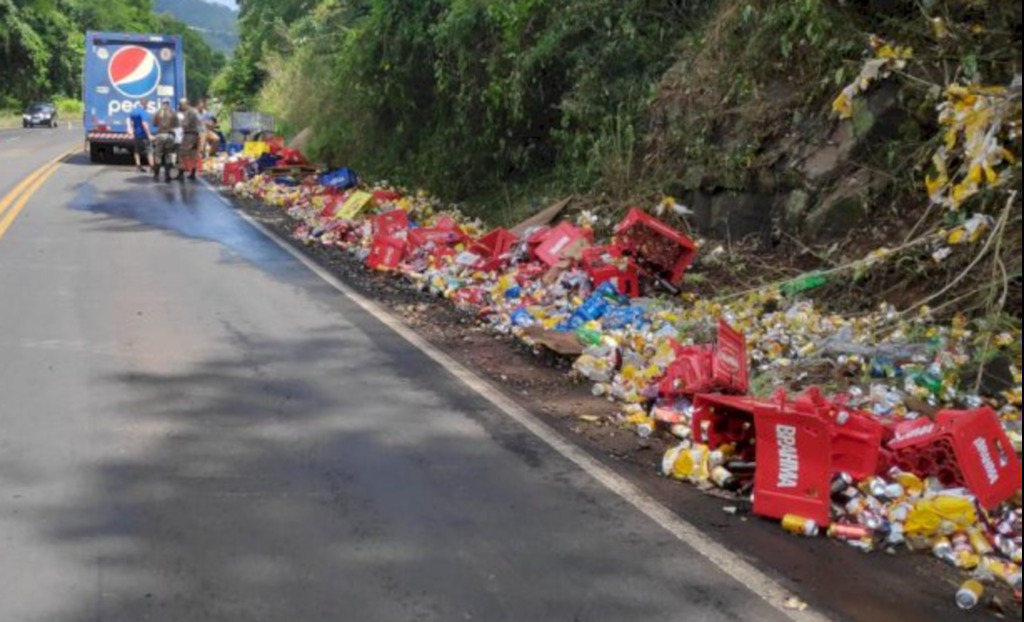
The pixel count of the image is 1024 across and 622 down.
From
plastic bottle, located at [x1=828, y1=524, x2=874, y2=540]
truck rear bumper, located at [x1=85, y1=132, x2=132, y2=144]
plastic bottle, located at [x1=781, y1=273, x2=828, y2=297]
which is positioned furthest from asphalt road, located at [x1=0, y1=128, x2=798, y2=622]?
truck rear bumper, located at [x1=85, y1=132, x2=132, y2=144]

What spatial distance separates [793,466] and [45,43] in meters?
78.5

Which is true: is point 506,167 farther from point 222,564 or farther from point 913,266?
point 222,564

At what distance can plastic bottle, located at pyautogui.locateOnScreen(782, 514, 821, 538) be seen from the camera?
5.02m

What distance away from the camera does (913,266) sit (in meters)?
8.52

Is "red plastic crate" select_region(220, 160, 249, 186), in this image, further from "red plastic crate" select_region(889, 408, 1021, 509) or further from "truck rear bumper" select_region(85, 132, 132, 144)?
"red plastic crate" select_region(889, 408, 1021, 509)

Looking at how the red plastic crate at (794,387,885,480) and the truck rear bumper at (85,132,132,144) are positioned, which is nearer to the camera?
the red plastic crate at (794,387,885,480)

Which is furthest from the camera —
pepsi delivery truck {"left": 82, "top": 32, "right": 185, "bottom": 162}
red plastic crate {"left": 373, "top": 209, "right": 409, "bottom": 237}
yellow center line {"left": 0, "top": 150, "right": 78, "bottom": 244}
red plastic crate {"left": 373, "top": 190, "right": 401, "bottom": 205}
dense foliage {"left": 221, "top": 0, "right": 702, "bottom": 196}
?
pepsi delivery truck {"left": 82, "top": 32, "right": 185, "bottom": 162}

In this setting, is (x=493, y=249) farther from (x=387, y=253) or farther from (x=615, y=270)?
(x=615, y=270)

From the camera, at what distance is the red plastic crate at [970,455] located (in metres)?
4.97

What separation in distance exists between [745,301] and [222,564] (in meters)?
5.85

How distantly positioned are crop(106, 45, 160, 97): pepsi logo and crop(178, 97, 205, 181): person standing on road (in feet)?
15.0

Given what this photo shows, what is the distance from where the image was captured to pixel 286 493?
5.36 m

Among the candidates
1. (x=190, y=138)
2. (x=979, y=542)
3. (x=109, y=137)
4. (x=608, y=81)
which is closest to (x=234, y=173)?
(x=190, y=138)

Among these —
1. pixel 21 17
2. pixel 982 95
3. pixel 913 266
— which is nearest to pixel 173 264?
pixel 913 266
